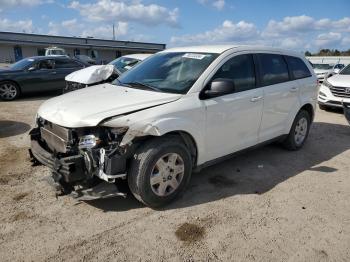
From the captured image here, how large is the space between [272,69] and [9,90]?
30.5 ft

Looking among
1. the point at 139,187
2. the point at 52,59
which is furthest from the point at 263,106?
the point at 52,59

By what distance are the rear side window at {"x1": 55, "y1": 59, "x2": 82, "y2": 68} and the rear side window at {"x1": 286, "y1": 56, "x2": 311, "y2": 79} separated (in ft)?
29.5

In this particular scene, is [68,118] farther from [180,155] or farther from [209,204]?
[209,204]

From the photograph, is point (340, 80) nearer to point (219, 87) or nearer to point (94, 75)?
point (94, 75)

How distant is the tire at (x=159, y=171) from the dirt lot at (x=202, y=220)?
203mm

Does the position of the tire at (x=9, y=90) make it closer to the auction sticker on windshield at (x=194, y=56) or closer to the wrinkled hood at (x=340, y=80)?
the auction sticker on windshield at (x=194, y=56)

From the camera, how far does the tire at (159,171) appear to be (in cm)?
357

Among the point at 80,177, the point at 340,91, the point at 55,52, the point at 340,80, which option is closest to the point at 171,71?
the point at 80,177

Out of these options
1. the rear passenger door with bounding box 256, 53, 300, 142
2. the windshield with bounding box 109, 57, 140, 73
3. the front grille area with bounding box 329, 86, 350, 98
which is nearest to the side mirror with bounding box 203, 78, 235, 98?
the rear passenger door with bounding box 256, 53, 300, 142

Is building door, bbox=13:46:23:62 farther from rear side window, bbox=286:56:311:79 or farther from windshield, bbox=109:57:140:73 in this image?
rear side window, bbox=286:56:311:79

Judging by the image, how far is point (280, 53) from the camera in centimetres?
554

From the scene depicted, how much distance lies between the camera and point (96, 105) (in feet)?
12.3

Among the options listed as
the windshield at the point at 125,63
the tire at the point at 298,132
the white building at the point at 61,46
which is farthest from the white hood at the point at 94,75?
the white building at the point at 61,46

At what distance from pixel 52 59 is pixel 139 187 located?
9942 mm
